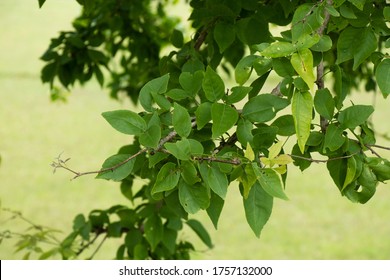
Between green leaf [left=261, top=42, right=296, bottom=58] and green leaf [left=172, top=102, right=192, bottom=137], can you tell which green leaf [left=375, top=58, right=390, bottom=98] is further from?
green leaf [left=172, top=102, right=192, bottom=137]

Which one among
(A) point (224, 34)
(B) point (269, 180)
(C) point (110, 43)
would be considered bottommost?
(B) point (269, 180)

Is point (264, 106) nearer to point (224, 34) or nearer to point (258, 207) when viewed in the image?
point (258, 207)

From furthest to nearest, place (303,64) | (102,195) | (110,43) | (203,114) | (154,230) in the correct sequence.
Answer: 1. (102,195)
2. (110,43)
3. (154,230)
4. (203,114)
5. (303,64)

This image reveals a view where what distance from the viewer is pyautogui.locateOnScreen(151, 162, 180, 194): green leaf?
0.96 meters

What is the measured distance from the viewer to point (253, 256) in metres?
4.42

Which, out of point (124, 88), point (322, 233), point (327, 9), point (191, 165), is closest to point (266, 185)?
point (191, 165)

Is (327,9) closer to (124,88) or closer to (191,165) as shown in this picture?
(191,165)

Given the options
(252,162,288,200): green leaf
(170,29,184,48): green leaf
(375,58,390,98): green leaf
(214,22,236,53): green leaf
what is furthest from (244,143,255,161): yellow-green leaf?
(170,29,184,48): green leaf

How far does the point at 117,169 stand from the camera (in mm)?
998

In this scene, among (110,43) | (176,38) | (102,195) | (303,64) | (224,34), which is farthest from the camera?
(102,195)

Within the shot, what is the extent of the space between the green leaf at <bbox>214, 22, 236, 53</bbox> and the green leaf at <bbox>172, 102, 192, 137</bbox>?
48cm

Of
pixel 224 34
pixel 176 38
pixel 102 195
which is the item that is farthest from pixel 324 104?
pixel 102 195

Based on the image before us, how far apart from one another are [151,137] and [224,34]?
537 millimetres

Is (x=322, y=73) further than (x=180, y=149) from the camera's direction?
Yes
